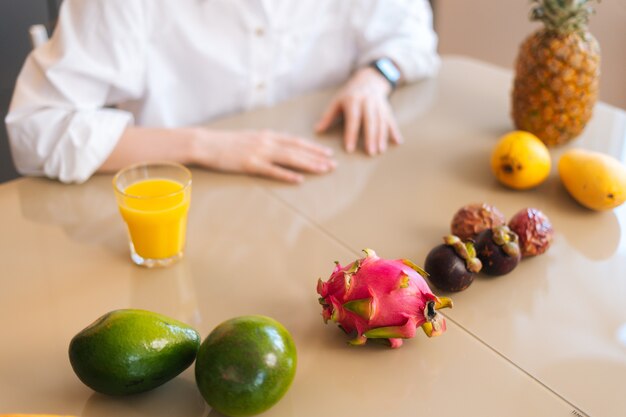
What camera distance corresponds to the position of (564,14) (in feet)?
3.87

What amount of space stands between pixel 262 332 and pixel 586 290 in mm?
502

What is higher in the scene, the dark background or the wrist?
the dark background

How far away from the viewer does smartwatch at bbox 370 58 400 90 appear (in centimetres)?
156

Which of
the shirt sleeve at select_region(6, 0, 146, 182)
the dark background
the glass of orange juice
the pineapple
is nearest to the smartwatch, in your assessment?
the pineapple

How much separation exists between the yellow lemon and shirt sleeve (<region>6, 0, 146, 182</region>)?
A: 726 millimetres

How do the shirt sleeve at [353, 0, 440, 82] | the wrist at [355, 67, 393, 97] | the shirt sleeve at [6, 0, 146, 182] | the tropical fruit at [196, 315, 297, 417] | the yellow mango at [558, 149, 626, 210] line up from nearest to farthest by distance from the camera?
the tropical fruit at [196, 315, 297, 417] < the yellow mango at [558, 149, 626, 210] < the shirt sleeve at [6, 0, 146, 182] < the wrist at [355, 67, 393, 97] < the shirt sleeve at [353, 0, 440, 82]

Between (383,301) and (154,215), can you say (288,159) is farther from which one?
(383,301)

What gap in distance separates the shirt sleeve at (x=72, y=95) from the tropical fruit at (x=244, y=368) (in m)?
0.61

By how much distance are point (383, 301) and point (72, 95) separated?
803 mm

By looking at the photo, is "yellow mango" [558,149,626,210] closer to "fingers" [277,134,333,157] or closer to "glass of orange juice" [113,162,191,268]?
"fingers" [277,134,333,157]

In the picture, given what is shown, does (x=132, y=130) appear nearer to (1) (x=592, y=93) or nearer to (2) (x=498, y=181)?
(2) (x=498, y=181)

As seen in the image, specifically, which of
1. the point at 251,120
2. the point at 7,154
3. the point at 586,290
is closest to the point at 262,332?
the point at 586,290

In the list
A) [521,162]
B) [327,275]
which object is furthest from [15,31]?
[521,162]

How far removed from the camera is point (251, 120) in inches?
56.3
